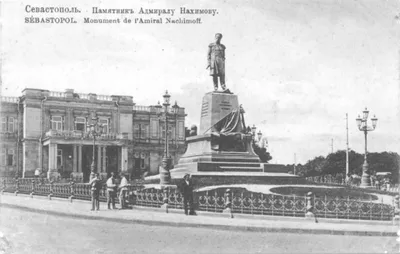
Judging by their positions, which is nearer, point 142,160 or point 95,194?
point 95,194

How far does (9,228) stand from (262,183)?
12.8 meters

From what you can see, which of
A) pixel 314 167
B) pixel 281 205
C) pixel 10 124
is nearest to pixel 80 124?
pixel 10 124

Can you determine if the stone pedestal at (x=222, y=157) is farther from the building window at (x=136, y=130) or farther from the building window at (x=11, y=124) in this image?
the building window at (x=136, y=130)

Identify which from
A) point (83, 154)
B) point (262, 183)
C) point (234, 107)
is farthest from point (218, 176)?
point (83, 154)

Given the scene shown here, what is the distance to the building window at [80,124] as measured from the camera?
204 ft

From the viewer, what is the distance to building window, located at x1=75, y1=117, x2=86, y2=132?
62094 millimetres

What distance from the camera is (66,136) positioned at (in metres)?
56.6

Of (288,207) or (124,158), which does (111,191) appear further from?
(124,158)

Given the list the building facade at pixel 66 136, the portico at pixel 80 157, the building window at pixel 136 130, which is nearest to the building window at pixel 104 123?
the building facade at pixel 66 136

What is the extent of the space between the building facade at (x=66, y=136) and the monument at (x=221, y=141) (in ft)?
97.3

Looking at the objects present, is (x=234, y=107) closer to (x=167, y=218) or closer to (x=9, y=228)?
(x=167, y=218)

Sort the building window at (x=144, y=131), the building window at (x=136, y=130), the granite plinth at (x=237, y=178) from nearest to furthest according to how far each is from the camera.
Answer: the granite plinth at (x=237, y=178)
the building window at (x=136, y=130)
the building window at (x=144, y=131)

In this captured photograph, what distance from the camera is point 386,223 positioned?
13.7m

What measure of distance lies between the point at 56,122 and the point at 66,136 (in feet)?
16.6
